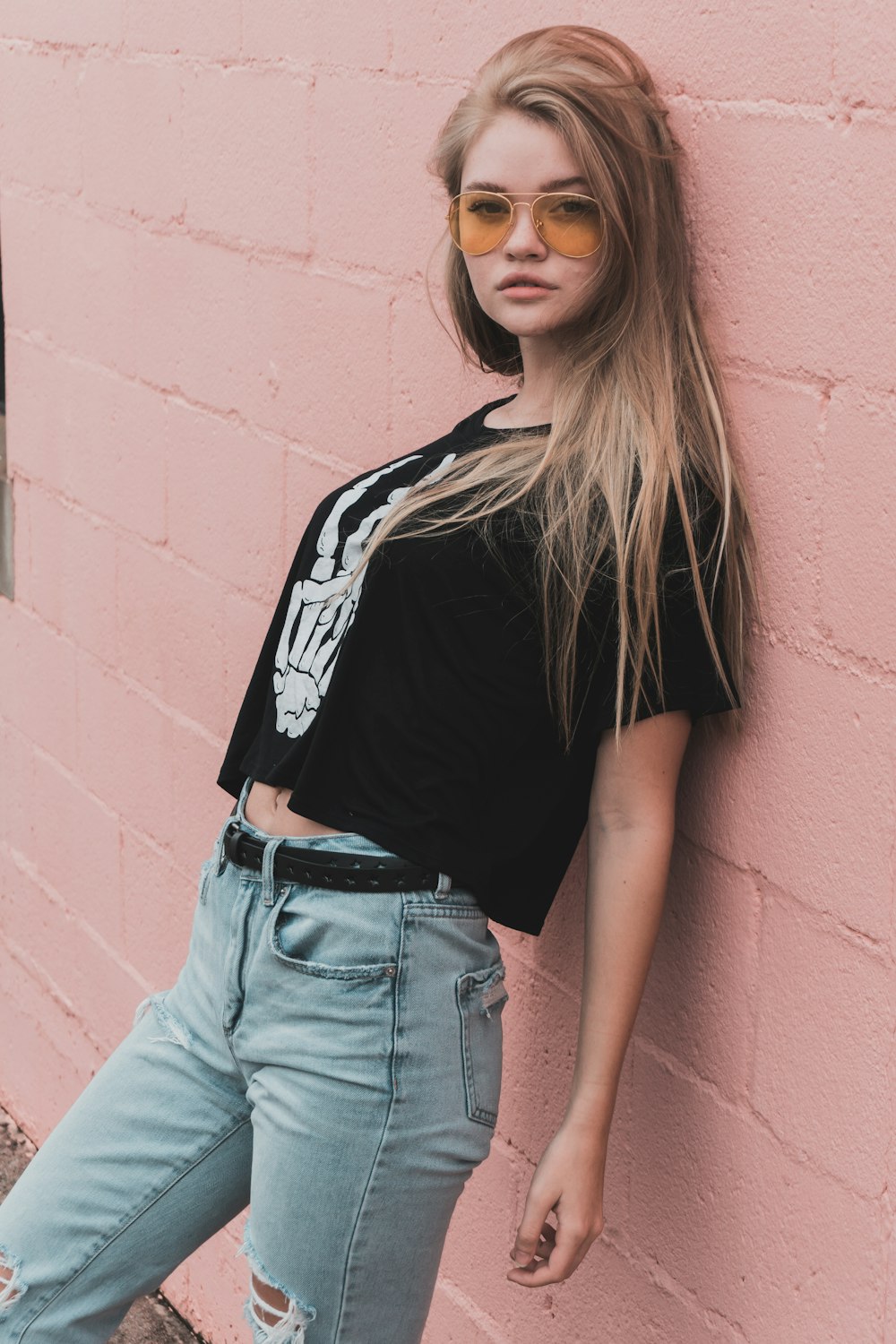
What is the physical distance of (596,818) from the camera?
1.72 metres

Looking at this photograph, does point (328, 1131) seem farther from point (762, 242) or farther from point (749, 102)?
point (749, 102)

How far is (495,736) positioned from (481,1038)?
33 centimetres

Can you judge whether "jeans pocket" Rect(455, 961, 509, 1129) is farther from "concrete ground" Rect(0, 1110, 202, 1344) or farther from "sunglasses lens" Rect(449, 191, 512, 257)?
"concrete ground" Rect(0, 1110, 202, 1344)

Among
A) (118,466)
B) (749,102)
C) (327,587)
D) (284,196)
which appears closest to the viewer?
(749,102)

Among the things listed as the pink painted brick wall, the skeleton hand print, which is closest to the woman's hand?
the pink painted brick wall

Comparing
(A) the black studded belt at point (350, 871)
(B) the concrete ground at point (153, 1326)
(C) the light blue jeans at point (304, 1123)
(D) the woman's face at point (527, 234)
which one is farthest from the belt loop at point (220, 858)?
(B) the concrete ground at point (153, 1326)

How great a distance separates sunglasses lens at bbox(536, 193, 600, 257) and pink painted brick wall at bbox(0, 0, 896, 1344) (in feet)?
0.42

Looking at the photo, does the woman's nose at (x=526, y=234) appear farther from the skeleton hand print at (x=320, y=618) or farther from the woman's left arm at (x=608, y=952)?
the woman's left arm at (x=608, y=952)

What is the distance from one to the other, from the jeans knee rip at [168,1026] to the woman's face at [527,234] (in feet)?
2.97

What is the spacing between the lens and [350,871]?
166 centimetres

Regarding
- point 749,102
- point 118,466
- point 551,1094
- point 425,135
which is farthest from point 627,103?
point 118,466

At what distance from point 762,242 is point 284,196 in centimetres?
100

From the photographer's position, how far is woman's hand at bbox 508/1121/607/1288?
5.46 ft

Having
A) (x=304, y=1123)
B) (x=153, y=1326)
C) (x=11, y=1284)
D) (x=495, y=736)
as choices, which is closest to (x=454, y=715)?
(x=495, y=736)
